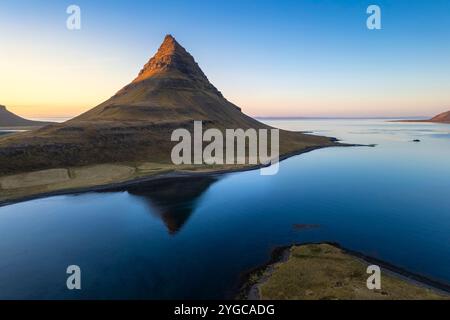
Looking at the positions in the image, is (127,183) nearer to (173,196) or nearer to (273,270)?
(173,196)

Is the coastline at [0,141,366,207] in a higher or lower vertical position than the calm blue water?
higher

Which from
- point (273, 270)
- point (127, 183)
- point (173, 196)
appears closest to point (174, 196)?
point (173, 196)

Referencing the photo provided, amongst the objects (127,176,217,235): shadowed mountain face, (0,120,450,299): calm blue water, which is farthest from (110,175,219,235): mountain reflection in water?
(0,120,450,299): calm blue water

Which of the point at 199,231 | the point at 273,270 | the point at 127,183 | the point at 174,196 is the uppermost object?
the point at 127,183

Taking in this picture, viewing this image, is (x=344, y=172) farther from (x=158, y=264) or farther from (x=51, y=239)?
(x=51, y=239)

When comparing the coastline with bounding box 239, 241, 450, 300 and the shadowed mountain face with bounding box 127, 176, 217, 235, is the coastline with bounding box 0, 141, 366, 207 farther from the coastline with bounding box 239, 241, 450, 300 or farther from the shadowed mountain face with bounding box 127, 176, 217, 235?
the coastline with bounding box 239, 241, 450, 300
